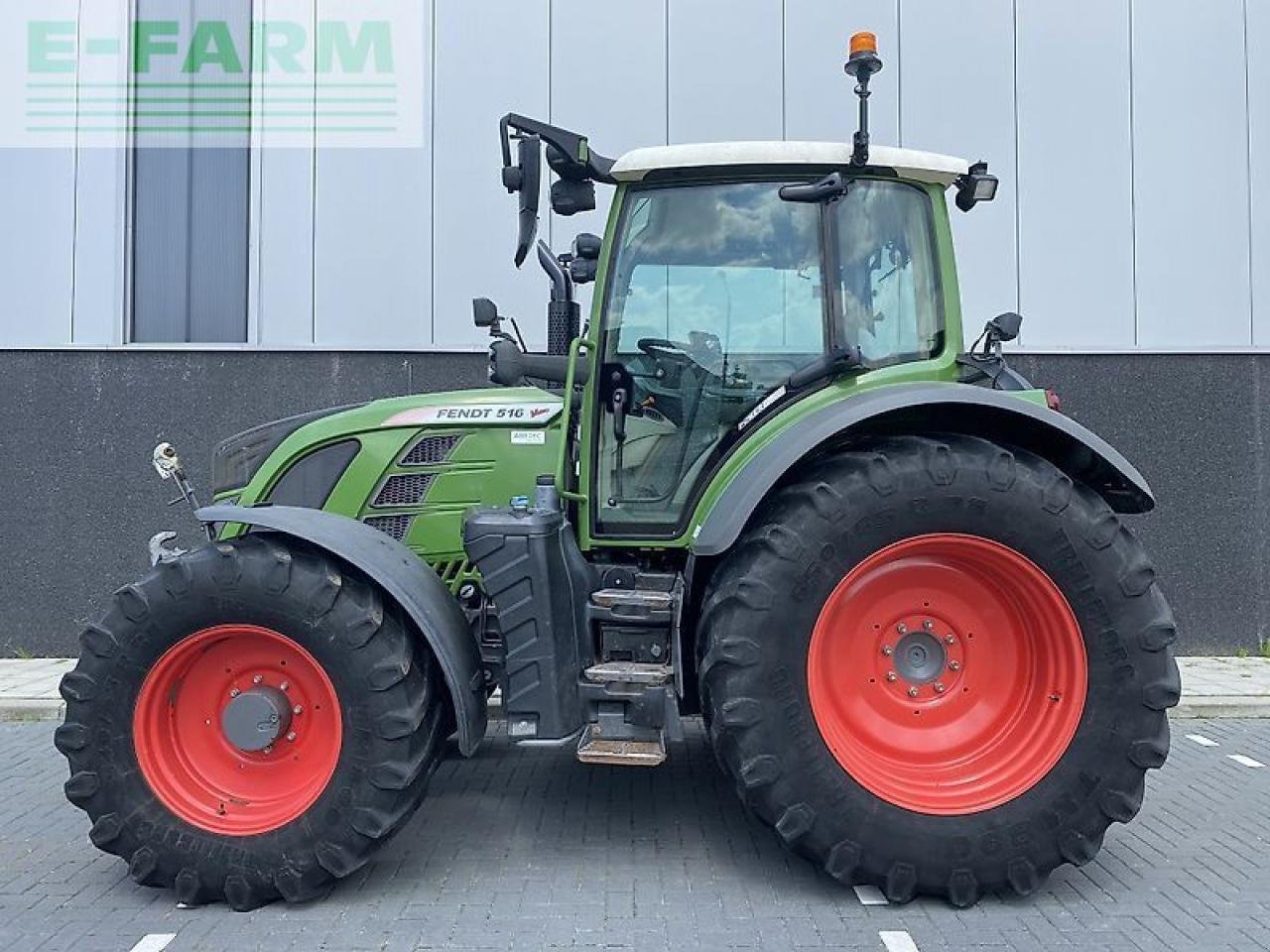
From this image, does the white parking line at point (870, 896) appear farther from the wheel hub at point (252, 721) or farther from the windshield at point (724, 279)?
the wheel hub at point (252, 721)

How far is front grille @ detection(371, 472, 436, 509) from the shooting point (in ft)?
13.2

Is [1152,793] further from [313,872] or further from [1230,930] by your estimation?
[313,872]

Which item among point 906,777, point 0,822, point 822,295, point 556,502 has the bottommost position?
point 0,822

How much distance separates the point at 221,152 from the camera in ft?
25.4

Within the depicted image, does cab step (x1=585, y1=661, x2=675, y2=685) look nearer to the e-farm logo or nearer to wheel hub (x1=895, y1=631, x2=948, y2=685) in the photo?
wheel hub (x1=895, y1=631, x2=948, y2=685)

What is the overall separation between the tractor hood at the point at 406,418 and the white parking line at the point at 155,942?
70.5 inches

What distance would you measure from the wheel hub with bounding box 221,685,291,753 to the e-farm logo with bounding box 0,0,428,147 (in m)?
5.25

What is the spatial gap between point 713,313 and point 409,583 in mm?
1498

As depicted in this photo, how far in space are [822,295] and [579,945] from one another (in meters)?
2.37

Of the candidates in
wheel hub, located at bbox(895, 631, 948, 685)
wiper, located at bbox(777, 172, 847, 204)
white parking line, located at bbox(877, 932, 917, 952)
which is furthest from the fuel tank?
white parking line, located at bbox(877, 932, 917, 952)

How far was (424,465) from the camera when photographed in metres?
4.03

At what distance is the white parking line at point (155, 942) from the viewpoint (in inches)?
118

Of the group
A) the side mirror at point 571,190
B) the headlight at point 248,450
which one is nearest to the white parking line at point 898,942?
the side mirror at point 571,190

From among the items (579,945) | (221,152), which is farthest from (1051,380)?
(221,152)
